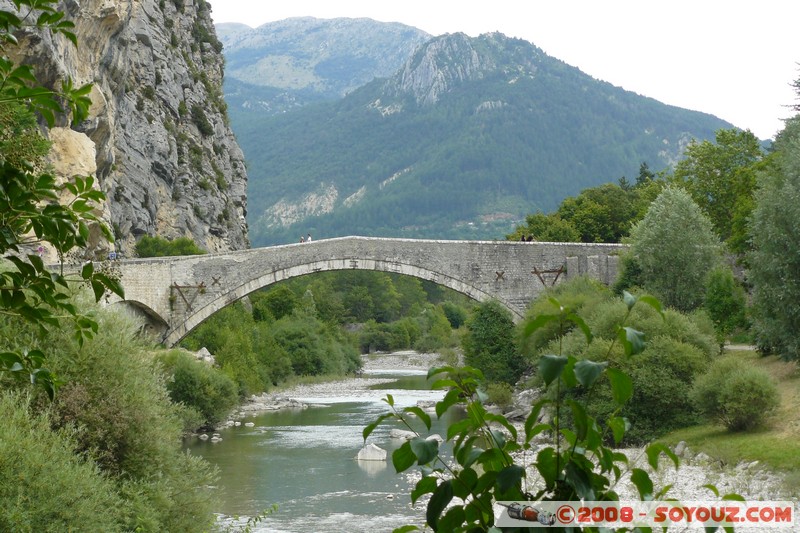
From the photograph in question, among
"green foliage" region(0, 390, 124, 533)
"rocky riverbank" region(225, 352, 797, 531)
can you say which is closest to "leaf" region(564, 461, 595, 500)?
"rocky riverbank" region(225, 352, 797, 531)

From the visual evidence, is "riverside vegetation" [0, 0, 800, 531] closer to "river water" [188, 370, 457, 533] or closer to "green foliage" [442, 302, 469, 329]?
"river water" [188, 370, 457, 533]

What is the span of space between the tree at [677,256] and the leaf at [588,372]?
2071 centimetres

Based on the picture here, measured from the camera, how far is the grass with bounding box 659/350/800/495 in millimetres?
12680

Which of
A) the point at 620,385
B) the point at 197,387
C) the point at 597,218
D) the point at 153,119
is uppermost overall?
the point at 153,119

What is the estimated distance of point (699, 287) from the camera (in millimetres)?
22219

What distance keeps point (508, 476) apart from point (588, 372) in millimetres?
295

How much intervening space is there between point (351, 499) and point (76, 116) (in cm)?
1121

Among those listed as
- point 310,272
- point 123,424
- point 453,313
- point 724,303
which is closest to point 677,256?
point 724,303

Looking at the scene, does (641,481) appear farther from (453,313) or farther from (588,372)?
(453,313)

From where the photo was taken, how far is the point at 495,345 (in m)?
25.4

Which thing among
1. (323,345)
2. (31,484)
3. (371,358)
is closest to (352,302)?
(371,358)

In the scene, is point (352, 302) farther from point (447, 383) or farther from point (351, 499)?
point (447, 383)

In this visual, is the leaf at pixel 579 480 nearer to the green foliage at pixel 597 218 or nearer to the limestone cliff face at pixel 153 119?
the limestone cliff face at pixel 153 119

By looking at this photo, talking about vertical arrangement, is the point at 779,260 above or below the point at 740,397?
above
